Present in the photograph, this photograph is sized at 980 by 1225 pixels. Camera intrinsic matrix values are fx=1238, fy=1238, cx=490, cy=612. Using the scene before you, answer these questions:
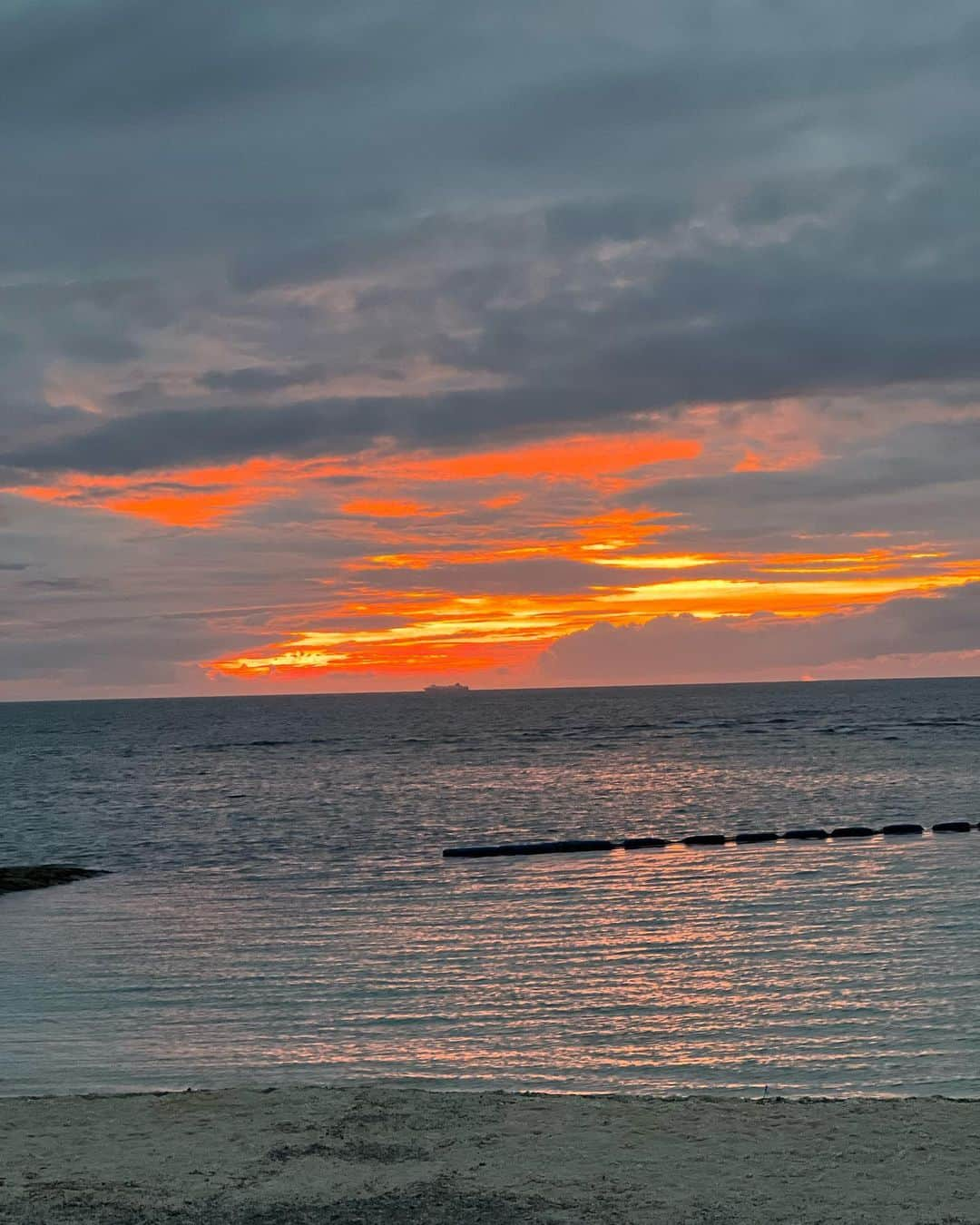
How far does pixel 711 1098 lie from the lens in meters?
15.1

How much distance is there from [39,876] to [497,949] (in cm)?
2097

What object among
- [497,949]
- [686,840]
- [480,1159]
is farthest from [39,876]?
[480,1159]

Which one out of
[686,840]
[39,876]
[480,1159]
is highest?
[480,1159]

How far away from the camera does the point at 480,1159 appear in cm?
1284

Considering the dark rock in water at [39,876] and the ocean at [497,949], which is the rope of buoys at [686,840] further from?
the dark rock in water at [39,876]

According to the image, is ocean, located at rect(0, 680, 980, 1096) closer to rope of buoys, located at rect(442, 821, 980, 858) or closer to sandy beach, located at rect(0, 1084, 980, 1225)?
rope of buoys, located at rect(442, 821, 980, 858)

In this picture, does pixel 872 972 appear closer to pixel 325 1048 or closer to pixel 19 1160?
pixel 325 1048

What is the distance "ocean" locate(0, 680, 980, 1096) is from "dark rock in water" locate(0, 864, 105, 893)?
4.05ft

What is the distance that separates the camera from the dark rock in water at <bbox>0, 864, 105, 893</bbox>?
3906 cm

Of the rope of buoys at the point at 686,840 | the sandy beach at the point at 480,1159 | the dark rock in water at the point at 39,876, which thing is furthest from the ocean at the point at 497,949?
the sandy beach at the point at 480,1159

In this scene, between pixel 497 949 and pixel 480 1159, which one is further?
pixel 497 949

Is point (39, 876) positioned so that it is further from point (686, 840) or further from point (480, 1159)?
point (480, 1159)

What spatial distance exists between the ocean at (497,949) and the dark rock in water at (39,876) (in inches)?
48.6

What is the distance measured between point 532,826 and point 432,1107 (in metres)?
40.9
